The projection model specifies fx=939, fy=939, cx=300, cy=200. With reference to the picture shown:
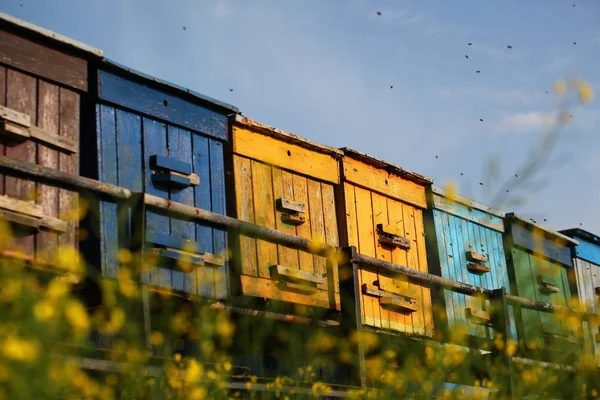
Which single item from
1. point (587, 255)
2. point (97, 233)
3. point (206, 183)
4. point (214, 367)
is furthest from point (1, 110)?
point (587, 255)

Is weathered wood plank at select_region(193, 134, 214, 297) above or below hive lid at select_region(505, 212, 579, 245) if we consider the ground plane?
below

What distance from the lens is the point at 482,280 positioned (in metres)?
12.5

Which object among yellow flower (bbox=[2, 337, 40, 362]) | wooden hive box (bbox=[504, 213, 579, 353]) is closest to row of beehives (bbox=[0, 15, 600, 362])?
wooden hive box (bbox=[504, 213, 579, 353])

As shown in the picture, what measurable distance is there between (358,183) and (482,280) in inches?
115

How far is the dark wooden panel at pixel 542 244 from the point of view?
530 inches

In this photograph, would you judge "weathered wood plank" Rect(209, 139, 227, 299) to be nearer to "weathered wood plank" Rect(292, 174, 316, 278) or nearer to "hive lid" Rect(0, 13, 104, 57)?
"weathered wood plank" Rect(292, 174, 316, 278)

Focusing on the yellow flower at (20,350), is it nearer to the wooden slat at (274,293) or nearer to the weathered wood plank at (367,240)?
the wooden slat at (274,293)

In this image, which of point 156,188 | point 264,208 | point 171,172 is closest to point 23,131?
point 156,188

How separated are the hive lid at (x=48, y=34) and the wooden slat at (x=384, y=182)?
3.57 metres

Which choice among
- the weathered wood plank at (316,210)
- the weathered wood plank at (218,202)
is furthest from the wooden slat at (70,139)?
the weathered wood plank at (316,210)

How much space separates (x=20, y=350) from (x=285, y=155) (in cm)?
687

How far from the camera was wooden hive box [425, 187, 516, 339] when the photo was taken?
1157 centimetres

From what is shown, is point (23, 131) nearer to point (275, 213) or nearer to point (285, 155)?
point (275, 213)

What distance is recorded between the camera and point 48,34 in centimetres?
743
